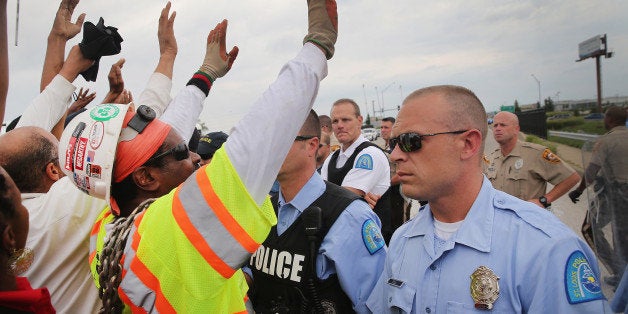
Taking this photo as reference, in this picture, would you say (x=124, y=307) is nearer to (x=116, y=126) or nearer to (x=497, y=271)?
(x=116, y=126)

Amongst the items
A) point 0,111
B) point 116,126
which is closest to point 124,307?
point 116,126

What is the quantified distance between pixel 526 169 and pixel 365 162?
84.3 inches

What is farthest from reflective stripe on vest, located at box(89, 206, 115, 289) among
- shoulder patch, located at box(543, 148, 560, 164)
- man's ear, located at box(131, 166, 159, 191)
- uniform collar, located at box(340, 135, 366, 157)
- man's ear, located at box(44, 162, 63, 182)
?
shoulder patch, located at box(543, 148, 560, 164)

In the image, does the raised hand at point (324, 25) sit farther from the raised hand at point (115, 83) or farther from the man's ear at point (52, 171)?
the raised hand at point (115, 83)

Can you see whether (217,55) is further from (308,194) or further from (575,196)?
(575,196)

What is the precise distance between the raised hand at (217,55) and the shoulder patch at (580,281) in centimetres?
205

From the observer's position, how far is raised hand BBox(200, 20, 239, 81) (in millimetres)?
2270

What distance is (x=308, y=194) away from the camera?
270 cm

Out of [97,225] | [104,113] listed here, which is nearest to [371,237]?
[97,225]

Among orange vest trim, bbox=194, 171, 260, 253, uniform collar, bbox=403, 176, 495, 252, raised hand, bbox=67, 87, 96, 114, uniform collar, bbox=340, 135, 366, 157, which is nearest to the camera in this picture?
orange vest trim, bbox=194, 171, 260, 253

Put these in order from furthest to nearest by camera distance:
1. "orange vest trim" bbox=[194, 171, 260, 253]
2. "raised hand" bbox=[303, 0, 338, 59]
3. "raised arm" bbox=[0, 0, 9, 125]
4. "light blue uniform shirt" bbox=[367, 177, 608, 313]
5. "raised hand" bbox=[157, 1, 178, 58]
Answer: "raised hand" bbox=[157, 1, 178, 58] < "light blue uniform shirt" bbox=[367, 177, 608, 313] < "raised hand" bbox=[303, 0, 338, 59] < "raised arm" bbox=[0, 0, 9, 125] < "orange vest trim" bbox=[194, 171, 260, 253]

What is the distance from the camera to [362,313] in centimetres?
232

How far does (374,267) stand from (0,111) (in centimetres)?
203

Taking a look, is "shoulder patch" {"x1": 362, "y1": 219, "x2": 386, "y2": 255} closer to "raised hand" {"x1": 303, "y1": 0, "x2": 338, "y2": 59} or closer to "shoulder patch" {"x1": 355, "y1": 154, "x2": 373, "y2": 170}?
"raised hand" {"x1": 303, "y1": 0, "x2": 338, "y2": 59}
